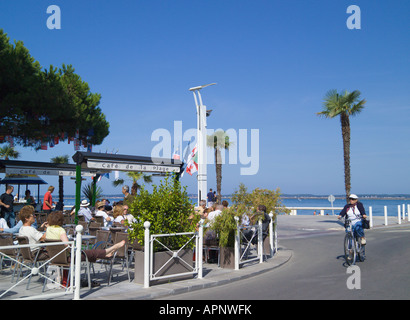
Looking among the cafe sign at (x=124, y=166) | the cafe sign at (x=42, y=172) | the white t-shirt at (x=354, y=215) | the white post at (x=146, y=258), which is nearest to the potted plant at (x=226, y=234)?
the white post at (x=146, y=258)

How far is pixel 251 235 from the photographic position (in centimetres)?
1139

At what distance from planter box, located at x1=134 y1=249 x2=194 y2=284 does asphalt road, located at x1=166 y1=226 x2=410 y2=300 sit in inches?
34.8

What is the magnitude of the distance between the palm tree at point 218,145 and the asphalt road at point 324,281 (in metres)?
27.3

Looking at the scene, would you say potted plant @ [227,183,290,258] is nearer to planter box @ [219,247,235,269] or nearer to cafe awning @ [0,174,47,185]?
planter box @ [219,247,235,269]

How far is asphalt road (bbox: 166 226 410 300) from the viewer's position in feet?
23.5

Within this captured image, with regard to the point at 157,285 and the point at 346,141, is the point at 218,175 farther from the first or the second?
the point at 157,285

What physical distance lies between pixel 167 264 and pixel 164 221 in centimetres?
89

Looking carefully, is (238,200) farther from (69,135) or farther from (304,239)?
(69,135)

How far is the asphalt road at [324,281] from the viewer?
7.18m

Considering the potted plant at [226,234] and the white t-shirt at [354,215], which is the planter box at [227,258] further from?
the white t-shirt at [354,215]

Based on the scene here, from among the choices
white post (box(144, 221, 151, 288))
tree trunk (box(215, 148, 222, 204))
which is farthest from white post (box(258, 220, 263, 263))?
tree trunk (box(215, 148, 222, 204))

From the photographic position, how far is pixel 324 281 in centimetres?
848
